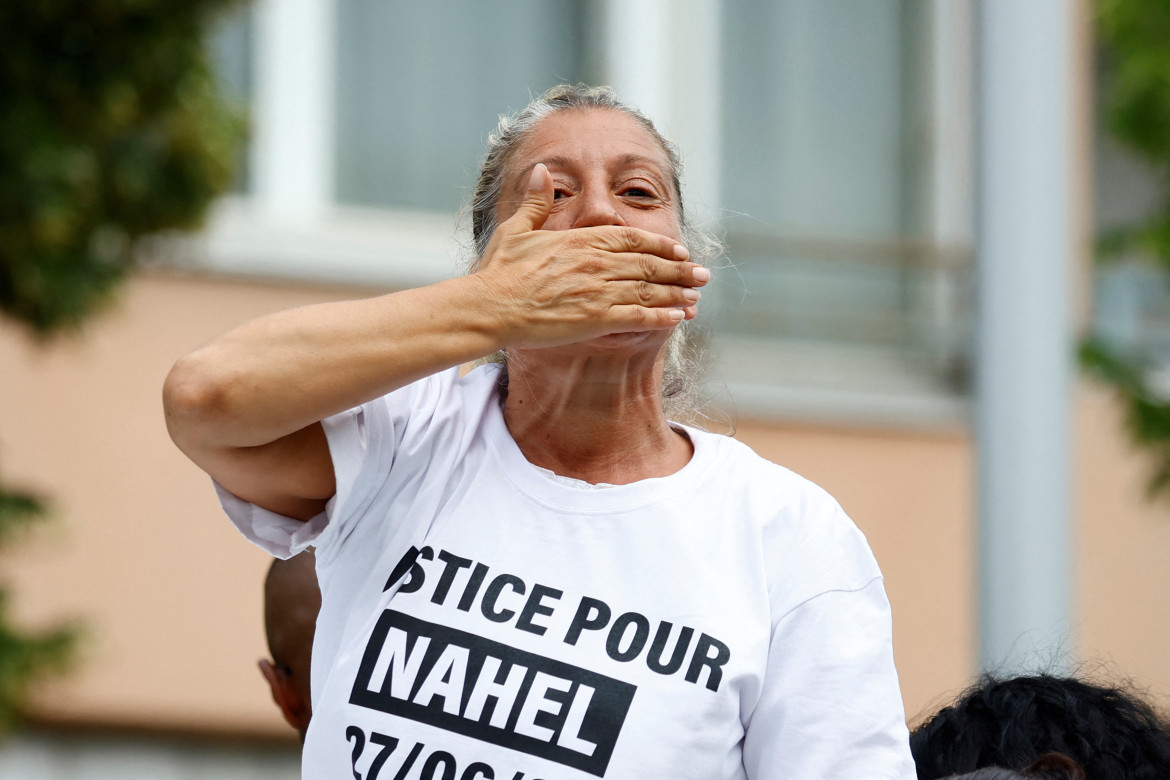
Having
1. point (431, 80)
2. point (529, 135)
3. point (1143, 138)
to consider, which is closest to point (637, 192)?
point (529, 135)

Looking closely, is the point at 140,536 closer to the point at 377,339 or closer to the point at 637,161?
the point at 637,161

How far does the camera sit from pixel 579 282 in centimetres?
183

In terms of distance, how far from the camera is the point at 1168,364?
844cm

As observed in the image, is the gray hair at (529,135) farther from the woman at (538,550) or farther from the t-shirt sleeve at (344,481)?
the t-shirt sleeve at (344,481)

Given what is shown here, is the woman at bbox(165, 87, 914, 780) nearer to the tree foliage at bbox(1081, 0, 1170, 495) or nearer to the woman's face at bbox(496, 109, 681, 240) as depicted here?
the woman's face at bbox(496, 109, 681, 240)

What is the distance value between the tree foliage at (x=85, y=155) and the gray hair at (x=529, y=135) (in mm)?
2436

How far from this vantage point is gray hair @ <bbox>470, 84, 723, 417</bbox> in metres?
2.17

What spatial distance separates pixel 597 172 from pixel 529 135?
15cm

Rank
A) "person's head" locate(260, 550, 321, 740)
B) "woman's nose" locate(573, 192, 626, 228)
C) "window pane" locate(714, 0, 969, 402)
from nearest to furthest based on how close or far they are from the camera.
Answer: "woman's nose" locate(573, 192, 626, 228) < "person's head" locate(260, 550, 321, 740) < "window pane" locate(714, 0, 969, 402)

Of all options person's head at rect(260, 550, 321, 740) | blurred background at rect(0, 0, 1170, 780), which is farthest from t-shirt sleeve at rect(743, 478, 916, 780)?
blurred background at rect(0, 0, 1170, 780)

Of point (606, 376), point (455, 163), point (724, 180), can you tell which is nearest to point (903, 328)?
point (724, 180)

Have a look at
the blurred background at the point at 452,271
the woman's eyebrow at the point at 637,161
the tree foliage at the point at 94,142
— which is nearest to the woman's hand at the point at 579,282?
the woman's eyebrow at the point at 637,161

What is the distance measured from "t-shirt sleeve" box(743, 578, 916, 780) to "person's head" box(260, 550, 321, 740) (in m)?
1.05

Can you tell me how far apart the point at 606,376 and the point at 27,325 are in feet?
10.6
